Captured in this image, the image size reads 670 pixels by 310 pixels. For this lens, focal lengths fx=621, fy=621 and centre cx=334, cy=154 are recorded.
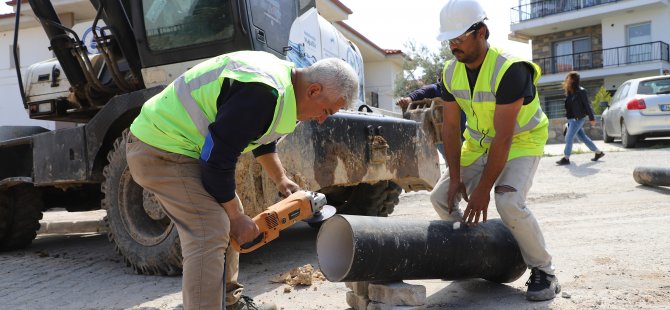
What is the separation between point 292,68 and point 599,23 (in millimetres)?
29656

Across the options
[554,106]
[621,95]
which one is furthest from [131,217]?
[554,106]

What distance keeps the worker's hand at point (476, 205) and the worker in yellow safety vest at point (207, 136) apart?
1.08m

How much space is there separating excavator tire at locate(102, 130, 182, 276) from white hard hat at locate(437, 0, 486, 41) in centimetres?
251

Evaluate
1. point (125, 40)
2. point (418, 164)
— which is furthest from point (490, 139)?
point (125, 40)

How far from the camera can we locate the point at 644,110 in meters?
11.1

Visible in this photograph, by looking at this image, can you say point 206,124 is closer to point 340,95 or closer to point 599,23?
point 340,95

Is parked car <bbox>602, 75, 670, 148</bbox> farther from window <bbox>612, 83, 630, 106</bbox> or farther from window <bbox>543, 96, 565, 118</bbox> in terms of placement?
window <bbox>543, 96, 565, 118</bbox>

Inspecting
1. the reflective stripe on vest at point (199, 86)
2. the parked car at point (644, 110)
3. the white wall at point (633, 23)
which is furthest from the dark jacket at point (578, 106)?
the white wall at point (633, 23)

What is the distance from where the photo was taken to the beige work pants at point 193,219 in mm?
2639

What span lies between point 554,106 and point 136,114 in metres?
27.6

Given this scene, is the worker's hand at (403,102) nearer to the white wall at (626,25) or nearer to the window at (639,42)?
the white wall at (626,25)

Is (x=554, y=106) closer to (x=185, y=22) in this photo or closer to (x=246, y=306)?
(x=185, y=22)

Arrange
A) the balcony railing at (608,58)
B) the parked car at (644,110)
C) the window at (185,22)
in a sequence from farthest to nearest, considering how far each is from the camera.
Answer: the balcony railing at (608,58) → the parked car at (644,110) → the window at (185,22)

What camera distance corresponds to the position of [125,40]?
5.38 meters
